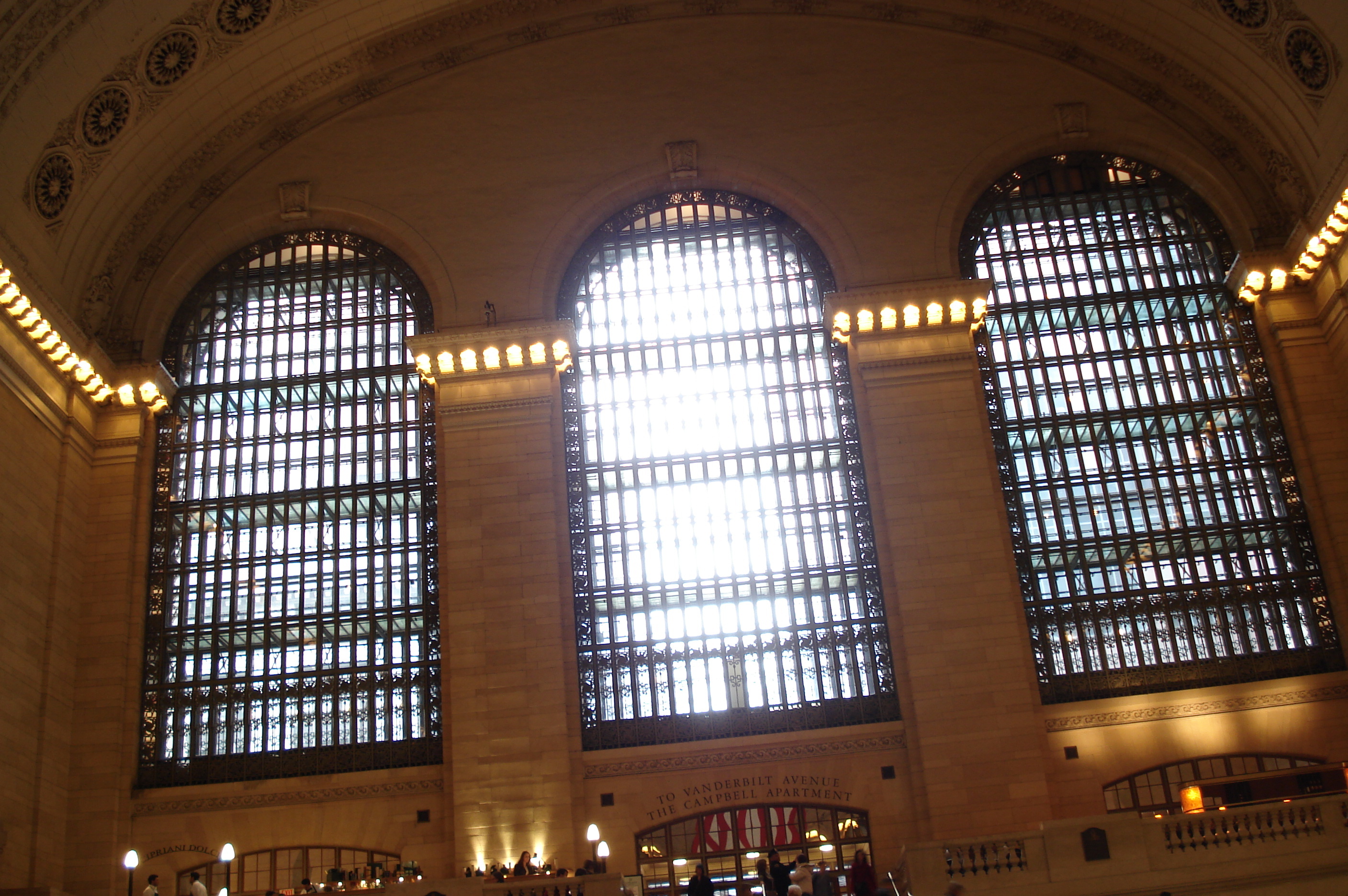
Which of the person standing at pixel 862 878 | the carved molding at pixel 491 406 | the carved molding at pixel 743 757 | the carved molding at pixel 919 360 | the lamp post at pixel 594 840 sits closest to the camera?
the person standing at pixel 862 878

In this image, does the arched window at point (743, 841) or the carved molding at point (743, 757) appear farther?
the carved molding at point (743, 757)

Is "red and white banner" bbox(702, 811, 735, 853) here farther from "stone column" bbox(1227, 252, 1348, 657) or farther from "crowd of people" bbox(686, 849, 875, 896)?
"stone column" bbox(1227, 252, 1348, 657)

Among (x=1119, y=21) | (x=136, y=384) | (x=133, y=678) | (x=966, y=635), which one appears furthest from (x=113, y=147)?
(x=1119, y=21)

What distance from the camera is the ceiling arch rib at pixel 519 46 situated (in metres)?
31.2

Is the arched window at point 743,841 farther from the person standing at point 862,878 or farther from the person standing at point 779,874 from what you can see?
the person standing at point 779,874

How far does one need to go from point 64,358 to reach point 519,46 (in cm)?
1334

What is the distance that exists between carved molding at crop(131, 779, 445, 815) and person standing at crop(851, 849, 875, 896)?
8933 mm

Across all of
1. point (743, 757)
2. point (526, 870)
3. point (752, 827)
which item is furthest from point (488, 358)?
point (752, 827)

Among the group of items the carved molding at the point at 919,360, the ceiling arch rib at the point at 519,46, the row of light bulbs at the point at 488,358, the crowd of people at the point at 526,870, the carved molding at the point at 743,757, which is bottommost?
the crowd of people at the point at 526,870

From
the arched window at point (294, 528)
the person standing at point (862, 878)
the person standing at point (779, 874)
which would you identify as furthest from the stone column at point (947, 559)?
the arched window at point (294, 528)

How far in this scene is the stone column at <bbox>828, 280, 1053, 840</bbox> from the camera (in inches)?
1035

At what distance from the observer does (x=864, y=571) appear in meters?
28.8

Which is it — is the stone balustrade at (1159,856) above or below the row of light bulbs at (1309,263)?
below

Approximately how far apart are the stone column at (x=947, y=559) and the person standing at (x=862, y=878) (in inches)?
127
